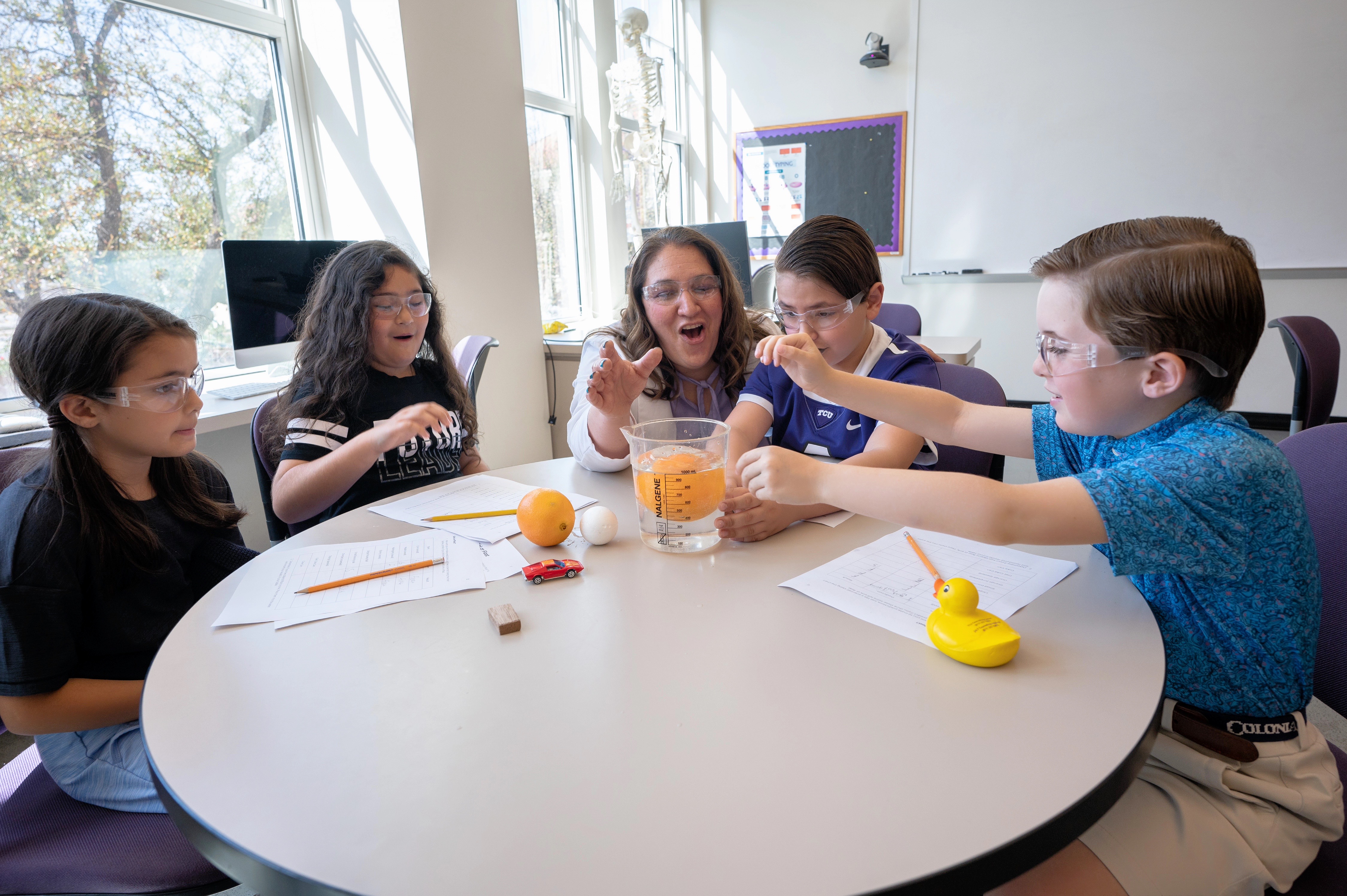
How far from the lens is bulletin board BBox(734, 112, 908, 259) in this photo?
526 centimetres

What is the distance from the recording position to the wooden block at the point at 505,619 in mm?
825

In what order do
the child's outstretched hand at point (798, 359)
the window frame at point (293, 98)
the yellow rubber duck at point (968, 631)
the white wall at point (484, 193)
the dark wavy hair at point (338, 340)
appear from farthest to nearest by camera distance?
the white wall at point (484, 193) → the window frame at point (293, 98) → the dark wavy hair at point (338, 340) → the child's outstretched hand at point (798, 359) → the yellow rubber duck at point (968, 631)

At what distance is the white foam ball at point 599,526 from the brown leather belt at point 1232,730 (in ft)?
2.45

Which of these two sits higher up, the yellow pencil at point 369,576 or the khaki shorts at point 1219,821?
the yellow pencil at point 369,576

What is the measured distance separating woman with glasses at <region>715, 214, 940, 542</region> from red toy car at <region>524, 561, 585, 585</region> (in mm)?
507

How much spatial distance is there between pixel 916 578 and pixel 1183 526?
297mm

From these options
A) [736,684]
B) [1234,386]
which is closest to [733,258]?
[1234,386]

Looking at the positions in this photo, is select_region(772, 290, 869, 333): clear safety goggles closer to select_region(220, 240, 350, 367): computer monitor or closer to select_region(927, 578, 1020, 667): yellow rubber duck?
select_region(927, 578, 1020, 667): yellow rubber duck

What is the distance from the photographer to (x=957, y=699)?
68 centimetres

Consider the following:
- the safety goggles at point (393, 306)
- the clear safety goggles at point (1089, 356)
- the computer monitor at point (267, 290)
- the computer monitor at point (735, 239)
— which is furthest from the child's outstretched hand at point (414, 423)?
the computer monitor at point (735, 239)

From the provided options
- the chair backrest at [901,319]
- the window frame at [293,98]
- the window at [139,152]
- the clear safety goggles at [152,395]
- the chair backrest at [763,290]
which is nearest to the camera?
the clear safety goggles at [152,395]

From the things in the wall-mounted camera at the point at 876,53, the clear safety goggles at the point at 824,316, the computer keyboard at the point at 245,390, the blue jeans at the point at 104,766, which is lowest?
the blue jeans at the point at 104,766

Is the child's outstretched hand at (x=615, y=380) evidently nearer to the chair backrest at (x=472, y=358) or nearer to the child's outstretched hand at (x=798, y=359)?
the child's outstretched hand at (x=798, y=359)

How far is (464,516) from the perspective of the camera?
1.22 meters
